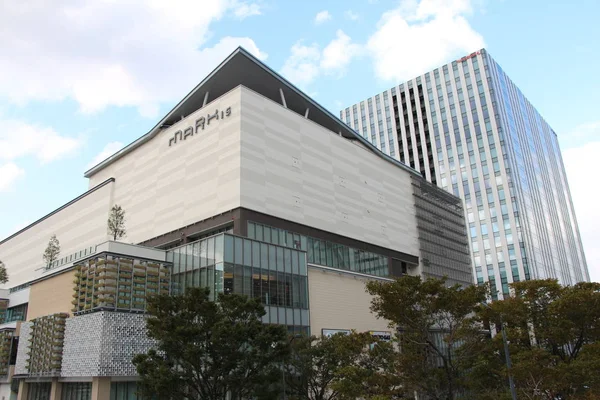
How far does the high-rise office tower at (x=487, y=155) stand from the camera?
104m

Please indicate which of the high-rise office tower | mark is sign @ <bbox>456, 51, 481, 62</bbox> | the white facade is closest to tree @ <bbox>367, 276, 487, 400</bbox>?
the white facade

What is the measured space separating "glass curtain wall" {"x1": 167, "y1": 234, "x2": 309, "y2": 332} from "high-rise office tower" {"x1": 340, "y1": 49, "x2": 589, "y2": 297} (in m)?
67.3

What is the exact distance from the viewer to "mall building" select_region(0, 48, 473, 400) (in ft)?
136

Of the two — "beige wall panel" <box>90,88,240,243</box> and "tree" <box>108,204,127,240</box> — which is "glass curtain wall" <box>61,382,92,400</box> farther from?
"beige wall panel" <box>90,88,240,243</box>

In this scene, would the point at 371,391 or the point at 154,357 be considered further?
the point at 371,391

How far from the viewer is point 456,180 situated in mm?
112750

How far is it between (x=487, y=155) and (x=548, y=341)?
255 ft

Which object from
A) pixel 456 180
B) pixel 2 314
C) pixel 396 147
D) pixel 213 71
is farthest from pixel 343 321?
pixel 396 147

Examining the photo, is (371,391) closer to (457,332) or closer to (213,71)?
(457,332)

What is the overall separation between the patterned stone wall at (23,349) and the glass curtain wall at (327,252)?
2449 centimetres

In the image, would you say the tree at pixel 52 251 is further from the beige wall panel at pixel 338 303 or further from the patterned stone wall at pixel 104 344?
the beige wall panel at pixel 338 303

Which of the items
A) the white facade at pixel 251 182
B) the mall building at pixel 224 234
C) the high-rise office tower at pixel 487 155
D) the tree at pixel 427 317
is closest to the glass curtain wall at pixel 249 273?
the mall building at pixel 224 234

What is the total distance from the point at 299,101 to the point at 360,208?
1646cm

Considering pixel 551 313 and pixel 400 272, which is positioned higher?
pixel 400 272
